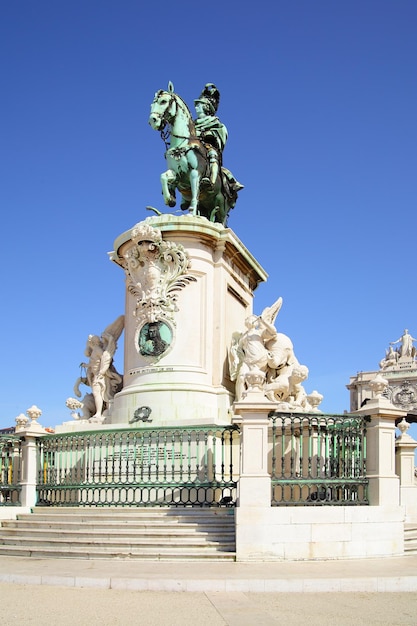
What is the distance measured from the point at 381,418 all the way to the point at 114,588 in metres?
5.85

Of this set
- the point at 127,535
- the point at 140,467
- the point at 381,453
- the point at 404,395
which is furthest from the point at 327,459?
the point at 404,395

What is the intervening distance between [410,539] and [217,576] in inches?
211

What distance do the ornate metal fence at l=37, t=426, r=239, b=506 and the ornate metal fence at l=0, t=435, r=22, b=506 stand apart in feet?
2.10

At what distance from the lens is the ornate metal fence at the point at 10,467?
16031mm

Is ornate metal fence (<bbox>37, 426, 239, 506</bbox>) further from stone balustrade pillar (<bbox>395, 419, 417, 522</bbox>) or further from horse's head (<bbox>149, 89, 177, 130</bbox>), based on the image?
stone balustrade pillar (<bbox>395, 419, 417, 522</bbox>)

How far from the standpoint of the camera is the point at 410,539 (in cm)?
1388

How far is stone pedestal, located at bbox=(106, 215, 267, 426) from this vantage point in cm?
1652

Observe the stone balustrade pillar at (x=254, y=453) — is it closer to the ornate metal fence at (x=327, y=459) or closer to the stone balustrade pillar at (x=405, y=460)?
the ornate metal fence at (x=327, y=459)

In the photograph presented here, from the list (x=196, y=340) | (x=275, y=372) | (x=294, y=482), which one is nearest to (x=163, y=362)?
(x=196, y=340)

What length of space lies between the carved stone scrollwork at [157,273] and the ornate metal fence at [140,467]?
A: 3108 millimetres

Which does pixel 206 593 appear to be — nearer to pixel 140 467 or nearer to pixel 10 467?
pixel 140 467

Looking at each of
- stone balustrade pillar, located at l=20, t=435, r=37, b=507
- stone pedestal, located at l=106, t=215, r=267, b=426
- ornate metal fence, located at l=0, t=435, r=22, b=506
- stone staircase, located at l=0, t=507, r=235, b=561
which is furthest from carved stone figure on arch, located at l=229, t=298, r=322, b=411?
ornate metal fence, located at l=0, t=435, r=22, b=506

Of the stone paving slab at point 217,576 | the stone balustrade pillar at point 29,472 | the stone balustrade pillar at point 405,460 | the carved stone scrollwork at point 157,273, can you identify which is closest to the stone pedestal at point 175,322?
the carved stone scrollwork at point 157,273

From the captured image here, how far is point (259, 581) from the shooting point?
9.52 metres
